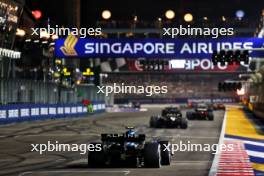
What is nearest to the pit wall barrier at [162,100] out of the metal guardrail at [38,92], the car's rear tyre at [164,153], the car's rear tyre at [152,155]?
the metal guardrail at [38,92]

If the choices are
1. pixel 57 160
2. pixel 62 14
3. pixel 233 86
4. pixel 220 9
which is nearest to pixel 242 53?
pixel 57 160

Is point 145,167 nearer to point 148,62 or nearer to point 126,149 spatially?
point 126,149

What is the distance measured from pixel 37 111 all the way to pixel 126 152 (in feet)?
125

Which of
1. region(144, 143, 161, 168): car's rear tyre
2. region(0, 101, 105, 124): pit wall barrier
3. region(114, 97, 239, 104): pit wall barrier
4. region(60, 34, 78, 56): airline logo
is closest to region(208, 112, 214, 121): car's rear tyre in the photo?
region(60, 34, 78, 56): airline logo

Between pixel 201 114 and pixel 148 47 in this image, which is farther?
pixel 201 114

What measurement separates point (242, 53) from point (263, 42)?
16070 millimetres

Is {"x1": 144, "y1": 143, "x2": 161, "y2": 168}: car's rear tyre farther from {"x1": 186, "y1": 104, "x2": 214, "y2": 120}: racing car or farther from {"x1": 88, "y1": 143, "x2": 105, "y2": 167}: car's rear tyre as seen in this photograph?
{"x1": 186, "y1": 104, "x2": 214, "y2": 120}: racing car

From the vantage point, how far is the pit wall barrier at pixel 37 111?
4709cm

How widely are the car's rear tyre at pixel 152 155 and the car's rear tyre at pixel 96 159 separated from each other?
126 centimetres

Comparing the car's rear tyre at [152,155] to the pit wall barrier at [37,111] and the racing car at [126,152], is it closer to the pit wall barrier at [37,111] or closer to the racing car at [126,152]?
the racing car at [126,152]

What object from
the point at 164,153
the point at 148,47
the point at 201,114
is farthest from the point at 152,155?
the point at 201,114

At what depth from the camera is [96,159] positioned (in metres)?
18.8

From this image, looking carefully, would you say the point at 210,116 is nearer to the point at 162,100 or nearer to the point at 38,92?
the point at 38,92

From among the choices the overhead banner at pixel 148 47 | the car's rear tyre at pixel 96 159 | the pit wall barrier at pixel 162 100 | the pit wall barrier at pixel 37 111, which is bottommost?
the car's rear tyre at pixel 96 159
